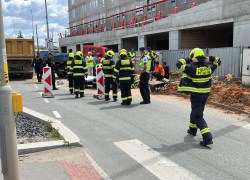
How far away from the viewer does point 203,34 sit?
75.2ft

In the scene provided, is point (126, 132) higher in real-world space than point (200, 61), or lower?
lower

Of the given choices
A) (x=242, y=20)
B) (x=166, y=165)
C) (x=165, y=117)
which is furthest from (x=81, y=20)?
(x=166, y=165)

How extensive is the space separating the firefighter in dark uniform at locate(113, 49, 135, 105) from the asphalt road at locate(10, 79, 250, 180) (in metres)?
0.44

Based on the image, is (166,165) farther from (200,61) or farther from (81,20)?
(81,20)

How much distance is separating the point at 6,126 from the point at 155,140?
3.45m

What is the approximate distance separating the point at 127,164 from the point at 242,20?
49.0 feet

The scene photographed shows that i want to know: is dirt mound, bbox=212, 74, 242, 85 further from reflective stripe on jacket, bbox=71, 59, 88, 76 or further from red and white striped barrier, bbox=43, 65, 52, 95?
red and white striped barrier, bbox=43, 65, 52, 95

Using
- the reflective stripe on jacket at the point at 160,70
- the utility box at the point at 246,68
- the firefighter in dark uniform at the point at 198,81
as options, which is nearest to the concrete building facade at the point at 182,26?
the utility box at the point at 246,68

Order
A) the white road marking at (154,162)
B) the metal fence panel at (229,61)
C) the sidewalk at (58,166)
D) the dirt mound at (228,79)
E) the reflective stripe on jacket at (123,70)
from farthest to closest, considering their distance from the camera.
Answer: the metal fence panel at (229,61), the dirt mound at (228,79), the reflective stripe on jacket at (123,70), the white road marking at (154,162), the sidewalk at (58,166)

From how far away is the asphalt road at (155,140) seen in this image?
4.25 metres

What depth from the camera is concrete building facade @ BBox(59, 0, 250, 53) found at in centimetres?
1683

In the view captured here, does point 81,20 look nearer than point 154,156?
No

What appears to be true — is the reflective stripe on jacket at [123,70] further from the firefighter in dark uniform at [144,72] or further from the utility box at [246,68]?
the utility box at [246,68]

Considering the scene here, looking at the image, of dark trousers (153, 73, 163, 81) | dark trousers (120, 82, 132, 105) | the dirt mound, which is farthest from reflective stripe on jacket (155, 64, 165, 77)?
dark trousers (120, 82, 132, 105)
